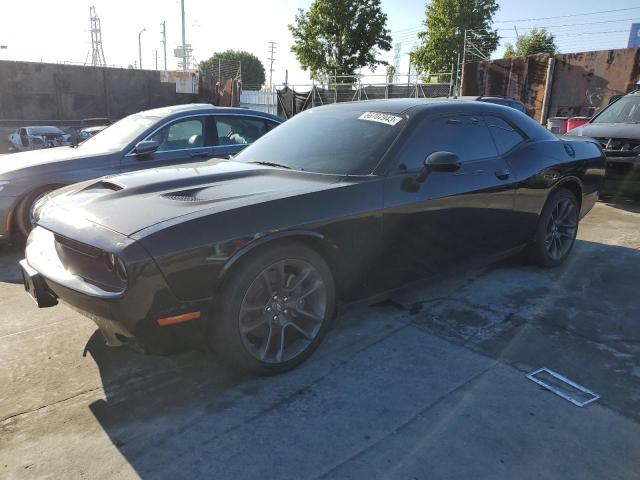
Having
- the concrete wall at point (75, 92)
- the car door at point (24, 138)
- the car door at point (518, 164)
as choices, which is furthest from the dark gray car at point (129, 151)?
the concrete wall at point (75, 92)

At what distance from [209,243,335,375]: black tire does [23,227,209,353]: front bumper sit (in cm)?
14

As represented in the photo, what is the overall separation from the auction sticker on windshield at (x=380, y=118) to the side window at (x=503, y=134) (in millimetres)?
998

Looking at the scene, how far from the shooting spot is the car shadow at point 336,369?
7.61 feet

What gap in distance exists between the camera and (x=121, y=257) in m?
2.27

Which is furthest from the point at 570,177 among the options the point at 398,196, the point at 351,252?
the point at 351,252

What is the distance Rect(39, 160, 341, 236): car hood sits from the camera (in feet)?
8.48

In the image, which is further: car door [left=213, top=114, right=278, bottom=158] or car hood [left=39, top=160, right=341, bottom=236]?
car door [left=213, top=114, right=278, bottom=158]

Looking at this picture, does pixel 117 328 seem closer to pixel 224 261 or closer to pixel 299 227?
pixel 224 261

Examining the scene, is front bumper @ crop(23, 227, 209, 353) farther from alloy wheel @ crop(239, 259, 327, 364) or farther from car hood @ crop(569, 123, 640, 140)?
car hood @ crop(569, 123, 640, 140)

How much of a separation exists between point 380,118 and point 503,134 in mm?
1258

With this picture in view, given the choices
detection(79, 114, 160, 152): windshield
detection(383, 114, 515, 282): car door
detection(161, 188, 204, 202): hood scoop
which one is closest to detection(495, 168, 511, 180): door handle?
detection(383, 114, 515, 282): car door

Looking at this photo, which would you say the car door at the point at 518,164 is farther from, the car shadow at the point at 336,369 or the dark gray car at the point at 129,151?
the dark gray car at the point at 129,151

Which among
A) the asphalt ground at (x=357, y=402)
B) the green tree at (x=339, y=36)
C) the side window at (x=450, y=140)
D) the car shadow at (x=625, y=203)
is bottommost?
the asphalt ground at (x=357, y=402)

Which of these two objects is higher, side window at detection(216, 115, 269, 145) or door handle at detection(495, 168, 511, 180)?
side window at detection(216, 115, 269, 145)
